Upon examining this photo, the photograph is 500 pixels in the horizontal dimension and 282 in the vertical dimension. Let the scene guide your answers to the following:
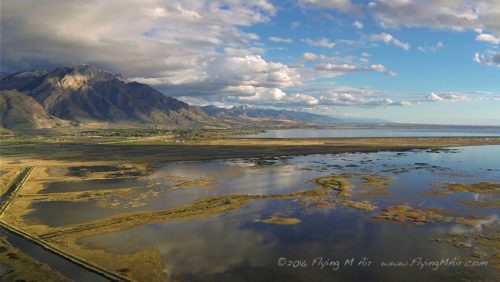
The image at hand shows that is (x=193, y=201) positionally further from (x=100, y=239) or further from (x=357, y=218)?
(x=357, y=218)

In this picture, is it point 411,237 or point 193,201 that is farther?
point 193,201

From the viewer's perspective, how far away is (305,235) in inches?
1799

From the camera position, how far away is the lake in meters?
35.4

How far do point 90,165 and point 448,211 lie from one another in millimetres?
95967

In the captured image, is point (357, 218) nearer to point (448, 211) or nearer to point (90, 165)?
point (448, 211)

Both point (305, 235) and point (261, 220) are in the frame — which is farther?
point (261, 220)

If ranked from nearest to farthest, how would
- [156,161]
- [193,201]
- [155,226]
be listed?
[155,226] → [193,201] → [156,161]

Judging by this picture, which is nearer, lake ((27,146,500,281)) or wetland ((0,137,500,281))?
lake ((27,146,500,281))

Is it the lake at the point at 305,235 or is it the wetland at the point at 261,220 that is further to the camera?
the wetland at the point at 261,220

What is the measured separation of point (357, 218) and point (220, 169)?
59003 mm

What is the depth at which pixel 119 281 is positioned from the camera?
33938mm

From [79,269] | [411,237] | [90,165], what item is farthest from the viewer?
[90,165]

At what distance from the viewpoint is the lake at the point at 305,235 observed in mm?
35375

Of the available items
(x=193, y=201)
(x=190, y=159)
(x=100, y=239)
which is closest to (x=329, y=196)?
(x=193, y=201)
